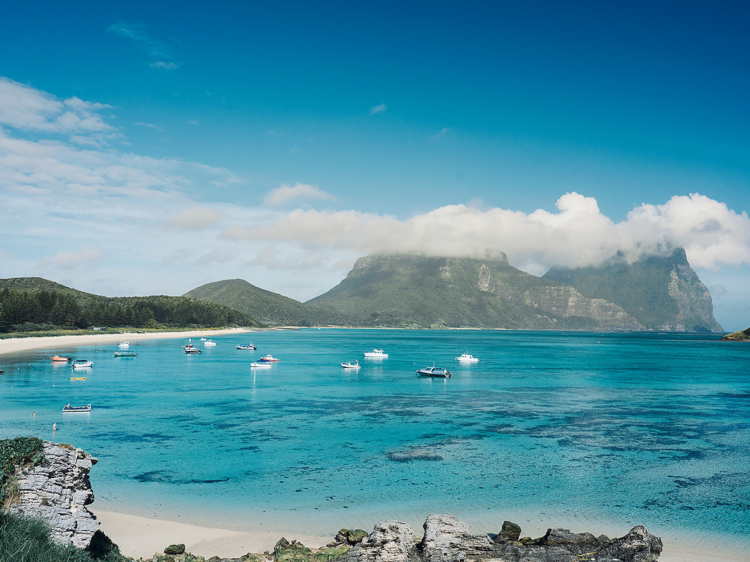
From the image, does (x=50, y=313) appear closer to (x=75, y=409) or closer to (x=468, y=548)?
(x=75, y=409)

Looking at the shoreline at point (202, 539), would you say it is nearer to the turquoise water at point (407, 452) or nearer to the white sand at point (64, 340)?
the turquoise water at point (407, 452)

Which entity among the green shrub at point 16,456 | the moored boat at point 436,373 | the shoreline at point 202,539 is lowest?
the moored boat at point 436,373

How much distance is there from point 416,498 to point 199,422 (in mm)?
25379

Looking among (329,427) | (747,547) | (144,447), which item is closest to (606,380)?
(329,427)

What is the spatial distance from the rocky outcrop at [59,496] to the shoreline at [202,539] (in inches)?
188

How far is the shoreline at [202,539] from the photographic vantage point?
1805 centimetres

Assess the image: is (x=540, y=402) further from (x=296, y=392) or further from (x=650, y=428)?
(x=296, y=392)

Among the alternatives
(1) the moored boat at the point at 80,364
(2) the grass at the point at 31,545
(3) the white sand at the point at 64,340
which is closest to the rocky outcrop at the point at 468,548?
(2) the grass at the point at 31,545

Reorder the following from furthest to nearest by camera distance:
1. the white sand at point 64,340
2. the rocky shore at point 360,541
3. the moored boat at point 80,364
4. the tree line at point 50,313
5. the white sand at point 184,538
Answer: the tree line at point 50,313, the white sand at point 64,340, the moored boat at point 80,364, the white sand at point 184,538, the rocky shore at point 360,541

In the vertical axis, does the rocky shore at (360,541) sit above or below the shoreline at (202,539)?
above

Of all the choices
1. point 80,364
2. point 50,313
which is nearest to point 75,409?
point 80,364

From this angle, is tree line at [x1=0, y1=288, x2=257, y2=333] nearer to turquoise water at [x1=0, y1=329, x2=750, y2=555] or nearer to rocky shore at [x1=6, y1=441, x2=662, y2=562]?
turquoise water at [x1=0, y1=329, x2=750, y2=555]

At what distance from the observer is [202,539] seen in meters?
19.3

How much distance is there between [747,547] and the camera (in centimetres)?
2019
